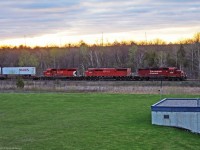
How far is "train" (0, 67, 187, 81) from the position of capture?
58906mm

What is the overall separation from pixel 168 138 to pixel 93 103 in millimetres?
12789

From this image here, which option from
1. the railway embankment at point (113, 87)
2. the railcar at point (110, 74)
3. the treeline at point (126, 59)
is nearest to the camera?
the railway embankment at point (113, 87)

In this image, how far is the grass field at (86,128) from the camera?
55.1ft

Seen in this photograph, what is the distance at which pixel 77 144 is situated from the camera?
1678 cm

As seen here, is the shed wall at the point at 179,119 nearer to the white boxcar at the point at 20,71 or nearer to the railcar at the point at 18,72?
the railcar at the point at 18,72

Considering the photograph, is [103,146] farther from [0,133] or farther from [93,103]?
[93,103]

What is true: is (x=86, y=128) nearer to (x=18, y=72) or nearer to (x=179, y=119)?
(x=179, y=119)

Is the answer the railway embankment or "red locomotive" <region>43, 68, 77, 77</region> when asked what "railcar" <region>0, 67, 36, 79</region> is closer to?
"red locomotive" <region>43, 68, 77, 77</region>

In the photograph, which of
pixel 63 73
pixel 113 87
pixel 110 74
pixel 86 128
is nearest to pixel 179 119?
pixel 86 128

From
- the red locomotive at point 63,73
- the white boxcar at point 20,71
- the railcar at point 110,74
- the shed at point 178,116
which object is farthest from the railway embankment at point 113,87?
the shed at point 178,116

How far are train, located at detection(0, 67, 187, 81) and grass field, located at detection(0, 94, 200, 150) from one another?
96.4 feet

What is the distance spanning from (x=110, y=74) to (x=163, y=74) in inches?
349

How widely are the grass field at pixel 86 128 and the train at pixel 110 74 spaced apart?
29.4 m

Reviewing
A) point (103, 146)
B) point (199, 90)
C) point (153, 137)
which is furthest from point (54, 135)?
point (199, 90)
